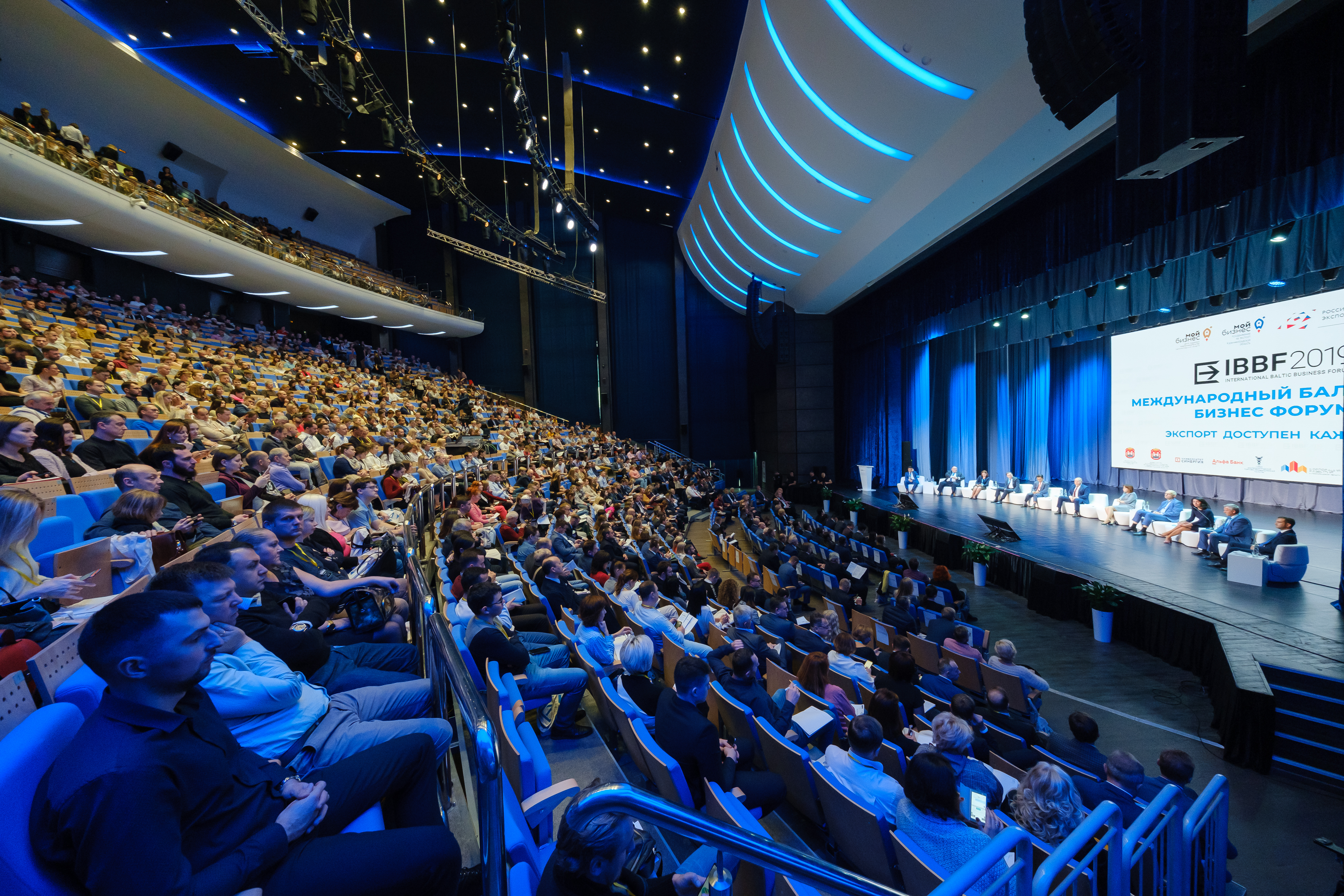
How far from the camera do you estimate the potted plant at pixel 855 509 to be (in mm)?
14078

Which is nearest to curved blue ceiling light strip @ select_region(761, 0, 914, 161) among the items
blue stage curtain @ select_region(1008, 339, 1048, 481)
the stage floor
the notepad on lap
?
the stage floor

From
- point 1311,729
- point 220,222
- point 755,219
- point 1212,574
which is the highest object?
point 220,222

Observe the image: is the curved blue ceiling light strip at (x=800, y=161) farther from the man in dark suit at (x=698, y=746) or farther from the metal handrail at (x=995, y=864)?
the metal handrail at (x=995, y=864)

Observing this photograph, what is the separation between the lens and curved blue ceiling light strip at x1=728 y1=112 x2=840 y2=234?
10.1m

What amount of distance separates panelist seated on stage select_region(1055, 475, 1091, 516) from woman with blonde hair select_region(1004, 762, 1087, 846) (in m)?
11.4

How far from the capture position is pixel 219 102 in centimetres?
1501

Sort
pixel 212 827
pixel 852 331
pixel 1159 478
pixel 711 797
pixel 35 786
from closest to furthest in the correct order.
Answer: pixel 35 786 < pixel 212 827 < pixel 711 797 < pixel 1159 478 < pixel 852 331

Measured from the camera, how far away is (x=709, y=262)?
18562 millimetres

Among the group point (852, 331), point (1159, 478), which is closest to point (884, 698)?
point (1159, 478)

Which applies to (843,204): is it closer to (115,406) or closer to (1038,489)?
(1038,489)

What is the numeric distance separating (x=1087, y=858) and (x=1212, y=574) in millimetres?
7852

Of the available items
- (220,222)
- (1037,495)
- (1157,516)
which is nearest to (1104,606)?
(1157,516)

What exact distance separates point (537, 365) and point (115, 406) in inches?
687

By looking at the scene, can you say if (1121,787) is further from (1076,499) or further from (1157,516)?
(1076,499)
